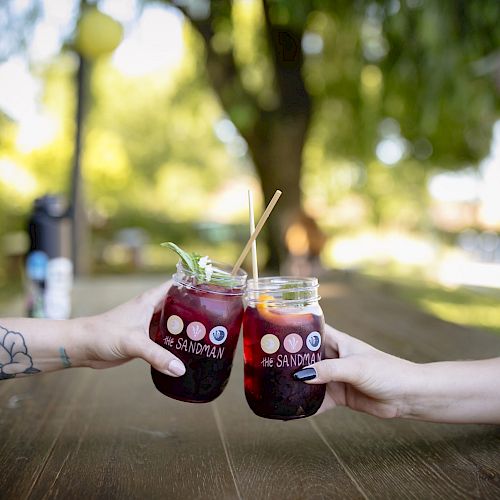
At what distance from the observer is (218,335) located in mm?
1037

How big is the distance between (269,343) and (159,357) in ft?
0.55

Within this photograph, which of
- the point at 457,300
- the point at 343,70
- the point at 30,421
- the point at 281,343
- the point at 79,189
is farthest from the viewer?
the point at 343,70

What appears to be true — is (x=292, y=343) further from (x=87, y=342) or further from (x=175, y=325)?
(x=87, y=342)

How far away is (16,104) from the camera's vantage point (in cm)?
926

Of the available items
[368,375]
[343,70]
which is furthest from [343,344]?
[343,70]

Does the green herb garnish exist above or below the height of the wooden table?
above

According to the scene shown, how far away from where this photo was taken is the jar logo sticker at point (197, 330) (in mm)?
1030

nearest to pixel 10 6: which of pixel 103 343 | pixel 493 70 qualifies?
pixel 493 70

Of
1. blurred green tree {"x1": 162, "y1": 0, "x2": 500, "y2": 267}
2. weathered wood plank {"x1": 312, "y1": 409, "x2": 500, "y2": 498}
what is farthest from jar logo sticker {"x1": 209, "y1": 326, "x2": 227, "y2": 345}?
blurred green tree {"x1": 162, "y1": 0, "x2": 500, "y2": 267}

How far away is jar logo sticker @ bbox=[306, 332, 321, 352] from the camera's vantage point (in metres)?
1.04

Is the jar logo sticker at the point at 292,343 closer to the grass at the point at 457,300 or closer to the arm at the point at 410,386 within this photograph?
the arm at the point at 410,386

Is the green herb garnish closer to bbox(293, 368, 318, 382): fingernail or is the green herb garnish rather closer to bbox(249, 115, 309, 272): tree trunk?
bbox(293, 368, 318, 382): fingernail

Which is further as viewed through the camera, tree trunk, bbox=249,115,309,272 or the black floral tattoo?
tree trunk, bbox=249,115,309,272

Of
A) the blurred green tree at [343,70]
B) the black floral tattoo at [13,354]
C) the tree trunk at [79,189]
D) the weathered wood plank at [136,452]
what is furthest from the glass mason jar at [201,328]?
the tree trunk at [79,189]
